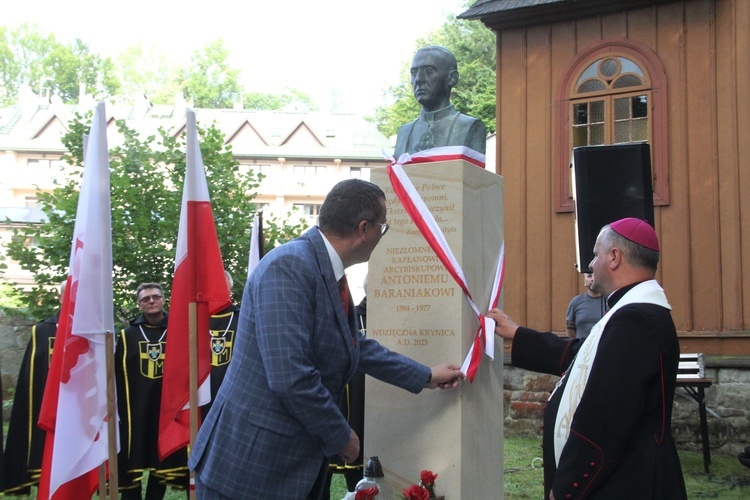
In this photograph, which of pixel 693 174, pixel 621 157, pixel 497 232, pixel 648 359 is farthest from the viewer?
pixel 693 174

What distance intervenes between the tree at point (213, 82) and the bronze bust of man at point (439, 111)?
52.4 m

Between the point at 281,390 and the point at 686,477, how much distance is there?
6.48 metres

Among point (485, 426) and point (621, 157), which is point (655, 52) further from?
point (485, 426)

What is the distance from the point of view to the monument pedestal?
4.45 metres

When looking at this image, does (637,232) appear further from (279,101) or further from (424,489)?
(279,101)

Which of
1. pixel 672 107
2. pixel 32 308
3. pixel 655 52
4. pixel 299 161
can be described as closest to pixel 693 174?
pixel 672 107

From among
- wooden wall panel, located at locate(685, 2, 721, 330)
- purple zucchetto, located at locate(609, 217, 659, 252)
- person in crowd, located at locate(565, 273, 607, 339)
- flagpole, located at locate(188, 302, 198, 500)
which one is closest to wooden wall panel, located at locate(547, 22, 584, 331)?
wooden wall panel, located at locate(685, 2, 721, 330)

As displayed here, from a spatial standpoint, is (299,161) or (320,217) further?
(299,161)

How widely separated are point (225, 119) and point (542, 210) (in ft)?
134

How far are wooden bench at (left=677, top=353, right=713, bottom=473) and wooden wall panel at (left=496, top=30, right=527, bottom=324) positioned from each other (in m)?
2.63

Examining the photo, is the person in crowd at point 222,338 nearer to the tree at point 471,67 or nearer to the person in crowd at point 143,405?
the person in crowd at point 143,405

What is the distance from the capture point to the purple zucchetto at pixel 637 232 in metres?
3.28

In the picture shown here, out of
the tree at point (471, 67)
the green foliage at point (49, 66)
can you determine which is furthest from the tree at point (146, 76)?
the tree at point (471, 67)

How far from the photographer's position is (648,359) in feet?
9.86
